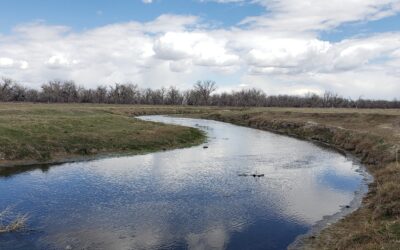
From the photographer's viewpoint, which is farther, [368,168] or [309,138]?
[309,138]

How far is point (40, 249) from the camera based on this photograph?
58.2ft

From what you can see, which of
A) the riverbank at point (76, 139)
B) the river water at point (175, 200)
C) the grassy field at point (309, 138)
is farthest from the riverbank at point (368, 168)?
the riverbank at point (76, 139)

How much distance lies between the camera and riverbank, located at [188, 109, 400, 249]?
17.4 metres

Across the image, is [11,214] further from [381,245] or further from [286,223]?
[381,245]

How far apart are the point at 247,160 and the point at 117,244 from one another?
988 inches

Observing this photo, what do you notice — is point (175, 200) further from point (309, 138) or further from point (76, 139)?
point (309, 138)

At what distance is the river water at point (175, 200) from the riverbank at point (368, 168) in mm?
1564

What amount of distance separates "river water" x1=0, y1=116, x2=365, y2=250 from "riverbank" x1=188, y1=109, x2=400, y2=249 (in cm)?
156

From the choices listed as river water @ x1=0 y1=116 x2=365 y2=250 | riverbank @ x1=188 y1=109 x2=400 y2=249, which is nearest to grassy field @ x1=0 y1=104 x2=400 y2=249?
riverbank @ x1=188 y1=109 x2=400 y2=249

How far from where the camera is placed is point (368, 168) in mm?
37656

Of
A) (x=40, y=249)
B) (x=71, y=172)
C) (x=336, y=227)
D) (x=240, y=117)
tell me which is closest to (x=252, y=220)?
(x=336, y=227)

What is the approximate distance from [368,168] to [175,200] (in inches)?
799

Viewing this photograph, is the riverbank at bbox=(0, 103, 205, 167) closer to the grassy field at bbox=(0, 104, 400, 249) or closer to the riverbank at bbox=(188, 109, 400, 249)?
the grassy field at bbox=(0, 104, 400, 249)

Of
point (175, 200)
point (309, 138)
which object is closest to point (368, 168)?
point (175, 200)
